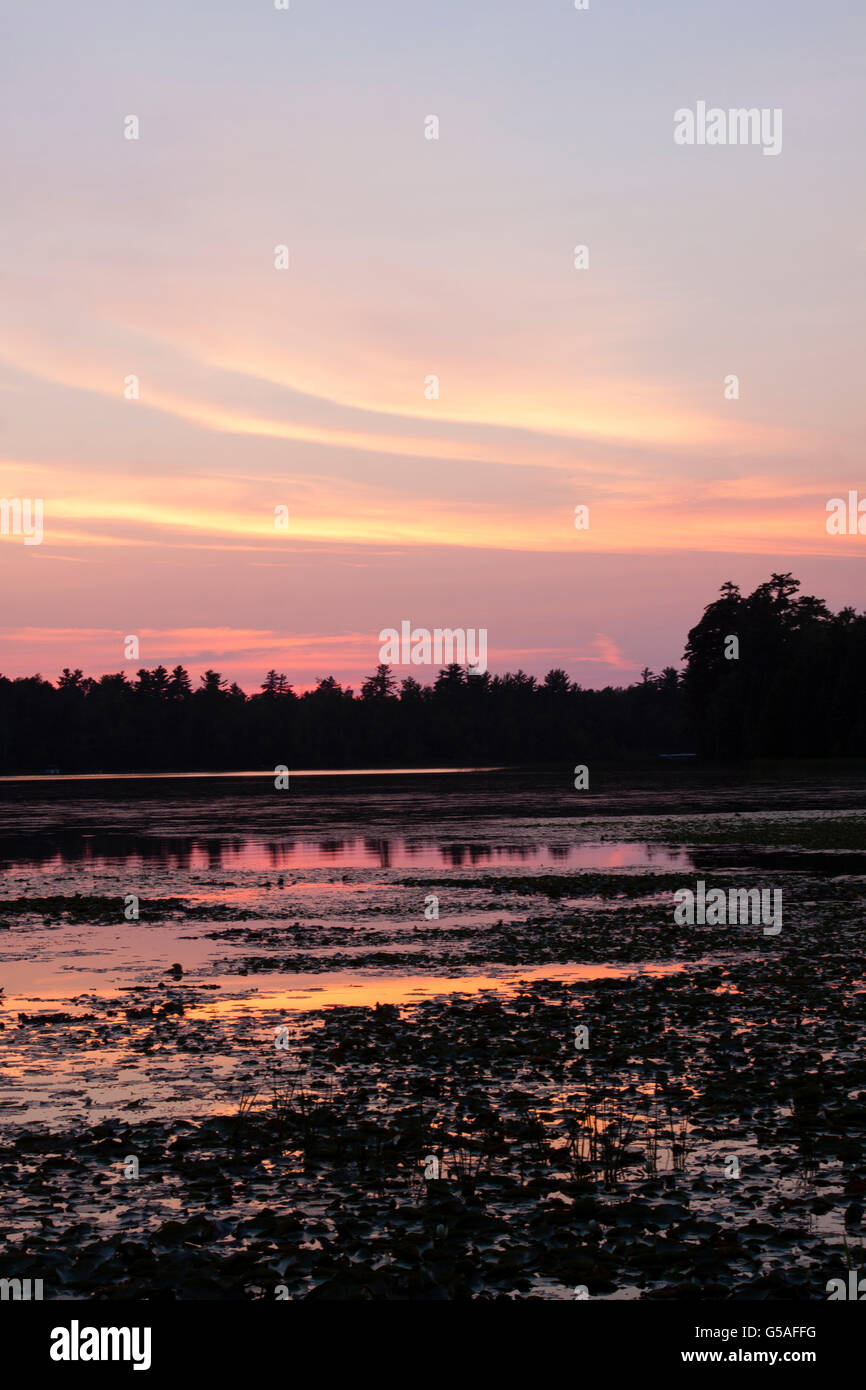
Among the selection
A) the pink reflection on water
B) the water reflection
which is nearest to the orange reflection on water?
the water reflection

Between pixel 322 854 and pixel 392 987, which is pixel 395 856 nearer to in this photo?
pixel 322 854

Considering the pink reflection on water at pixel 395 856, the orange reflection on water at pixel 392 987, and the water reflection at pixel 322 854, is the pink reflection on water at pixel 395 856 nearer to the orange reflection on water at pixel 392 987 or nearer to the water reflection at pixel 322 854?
the water reflection at pixel 322 854

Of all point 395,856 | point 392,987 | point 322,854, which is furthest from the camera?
point 322,854

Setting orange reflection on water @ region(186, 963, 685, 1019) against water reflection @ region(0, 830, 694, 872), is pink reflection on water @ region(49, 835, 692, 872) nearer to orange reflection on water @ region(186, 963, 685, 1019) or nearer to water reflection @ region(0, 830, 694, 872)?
water reflection @ region(0, 830, 694, 872)

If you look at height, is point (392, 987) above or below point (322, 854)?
above

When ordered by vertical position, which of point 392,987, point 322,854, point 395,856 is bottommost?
point 322,854

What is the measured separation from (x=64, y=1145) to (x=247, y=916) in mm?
20161

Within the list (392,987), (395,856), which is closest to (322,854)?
(395,856)

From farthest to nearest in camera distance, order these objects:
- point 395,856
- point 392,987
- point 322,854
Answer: point 322,854, point 395,856, point 392,987

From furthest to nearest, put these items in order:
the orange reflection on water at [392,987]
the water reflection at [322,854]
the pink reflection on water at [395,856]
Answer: the water reflection at [322,854]
the pink reflection on water at [395,856]
the orange reflection on water at [392,987]

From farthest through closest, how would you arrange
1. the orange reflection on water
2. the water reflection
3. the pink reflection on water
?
1. the water reflection
2. the pink reflection on water
3. the orange reflection on water

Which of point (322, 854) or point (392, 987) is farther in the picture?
point (322, 854)

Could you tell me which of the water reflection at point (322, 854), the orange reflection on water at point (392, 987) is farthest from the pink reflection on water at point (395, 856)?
the orange reflection on water at point (392, 987)
